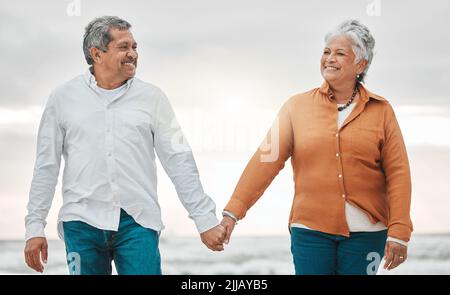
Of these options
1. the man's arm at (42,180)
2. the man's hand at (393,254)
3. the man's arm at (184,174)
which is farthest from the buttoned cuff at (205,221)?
the man's hand at (393,254)

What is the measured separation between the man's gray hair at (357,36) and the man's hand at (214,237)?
38.7 inches

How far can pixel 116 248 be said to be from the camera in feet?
11.7

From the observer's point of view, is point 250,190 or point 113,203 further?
point 250,190

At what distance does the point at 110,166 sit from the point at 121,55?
498 mm

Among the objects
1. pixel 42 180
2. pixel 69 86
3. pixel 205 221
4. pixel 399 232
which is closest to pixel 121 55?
pixel 69 86

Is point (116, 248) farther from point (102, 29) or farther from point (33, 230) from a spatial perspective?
point (102, 29)

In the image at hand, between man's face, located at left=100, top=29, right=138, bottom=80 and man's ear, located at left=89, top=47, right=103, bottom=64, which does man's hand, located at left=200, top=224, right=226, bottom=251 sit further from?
man's ear, located at left=89, top=47, right=103, bottom=64

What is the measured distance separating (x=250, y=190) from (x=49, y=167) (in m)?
0.91

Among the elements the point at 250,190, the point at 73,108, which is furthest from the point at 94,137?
the point at 250,190

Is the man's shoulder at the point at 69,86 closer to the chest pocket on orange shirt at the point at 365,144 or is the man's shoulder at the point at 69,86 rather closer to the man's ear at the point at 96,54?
the man's ear at the point at 96,54

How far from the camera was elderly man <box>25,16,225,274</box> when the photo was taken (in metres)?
3.55
